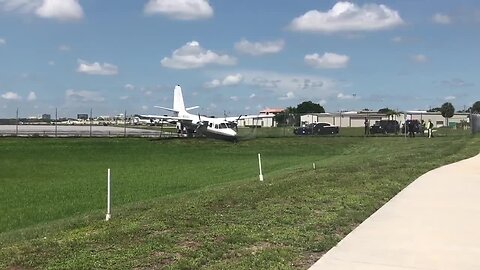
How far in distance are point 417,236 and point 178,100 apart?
2601 inches

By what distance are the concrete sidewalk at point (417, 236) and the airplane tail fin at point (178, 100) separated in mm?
60852

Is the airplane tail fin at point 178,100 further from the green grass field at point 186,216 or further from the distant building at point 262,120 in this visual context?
the green grass field at point 186,216

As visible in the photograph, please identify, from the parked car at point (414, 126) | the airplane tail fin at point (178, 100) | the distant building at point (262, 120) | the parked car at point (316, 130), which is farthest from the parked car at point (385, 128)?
the airplane tail fin at point (178, 100)

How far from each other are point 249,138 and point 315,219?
4204 cm

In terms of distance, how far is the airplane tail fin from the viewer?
239ft

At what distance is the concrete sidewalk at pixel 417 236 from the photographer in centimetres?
670

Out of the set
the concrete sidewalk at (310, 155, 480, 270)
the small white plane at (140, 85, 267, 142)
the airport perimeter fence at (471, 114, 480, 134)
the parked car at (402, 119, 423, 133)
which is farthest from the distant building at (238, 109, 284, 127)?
the concrete sidewalk at (310, 155, 480, 270)

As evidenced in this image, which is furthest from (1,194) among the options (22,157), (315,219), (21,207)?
(22,157)

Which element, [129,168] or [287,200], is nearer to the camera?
[287,200]

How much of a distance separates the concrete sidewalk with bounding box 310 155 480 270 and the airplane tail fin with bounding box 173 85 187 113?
200ft

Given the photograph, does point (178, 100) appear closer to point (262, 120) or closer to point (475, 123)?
point (262, 120)

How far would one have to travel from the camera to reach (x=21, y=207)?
588 inches

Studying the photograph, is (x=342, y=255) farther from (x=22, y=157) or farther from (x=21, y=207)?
(x=22, y=157)

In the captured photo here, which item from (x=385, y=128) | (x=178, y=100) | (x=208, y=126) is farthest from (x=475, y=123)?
(x=178, y=100)
